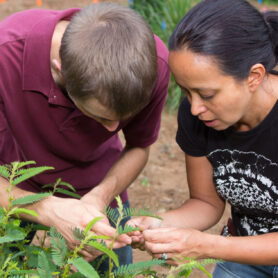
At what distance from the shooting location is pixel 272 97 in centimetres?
176

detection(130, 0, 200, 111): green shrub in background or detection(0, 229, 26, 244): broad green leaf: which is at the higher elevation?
detection(0, 229, 26, 244): broad green leaf

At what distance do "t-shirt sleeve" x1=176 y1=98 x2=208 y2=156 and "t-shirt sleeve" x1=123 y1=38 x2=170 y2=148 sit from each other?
0.37 ft

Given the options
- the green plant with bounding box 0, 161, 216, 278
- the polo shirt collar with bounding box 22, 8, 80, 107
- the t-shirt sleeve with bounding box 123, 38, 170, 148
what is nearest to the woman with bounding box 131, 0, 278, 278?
the t-shirt sleeve with bounding box 123, 38, 170, 148

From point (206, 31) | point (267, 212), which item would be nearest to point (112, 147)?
point (267, 212)

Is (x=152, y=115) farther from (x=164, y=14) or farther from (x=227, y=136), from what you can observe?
(x=164, y=14)

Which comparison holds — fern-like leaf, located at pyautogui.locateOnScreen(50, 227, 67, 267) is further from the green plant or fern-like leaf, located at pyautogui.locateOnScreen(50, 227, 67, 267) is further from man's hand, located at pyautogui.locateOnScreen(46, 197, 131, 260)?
man's hand, located at pyautogui.locateOnScreen(46, 197, 131, 260)

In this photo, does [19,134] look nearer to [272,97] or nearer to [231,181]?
[231,181]

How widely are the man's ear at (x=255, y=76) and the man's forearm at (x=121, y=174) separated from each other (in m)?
0.74

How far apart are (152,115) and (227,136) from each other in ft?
1.22

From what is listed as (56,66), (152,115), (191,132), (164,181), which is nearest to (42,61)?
(56,66)

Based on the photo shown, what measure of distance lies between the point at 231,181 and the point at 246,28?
67cm

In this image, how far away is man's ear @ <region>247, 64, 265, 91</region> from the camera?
161 cm

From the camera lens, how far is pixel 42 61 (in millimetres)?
1822

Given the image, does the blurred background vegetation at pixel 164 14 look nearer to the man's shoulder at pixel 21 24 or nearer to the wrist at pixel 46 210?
the man's shoulder at pixel 21 24
